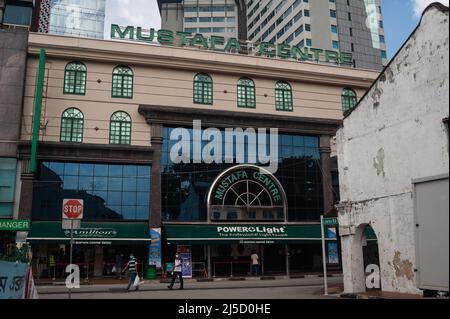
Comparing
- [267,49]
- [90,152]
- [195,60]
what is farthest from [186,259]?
[267,49]

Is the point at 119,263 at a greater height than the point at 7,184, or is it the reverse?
the point at 7,184

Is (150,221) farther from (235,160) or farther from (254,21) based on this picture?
(254,21)

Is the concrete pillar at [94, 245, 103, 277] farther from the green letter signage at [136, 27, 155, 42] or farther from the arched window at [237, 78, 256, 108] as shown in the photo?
the green letter signage at [136, 27, 155, 42]

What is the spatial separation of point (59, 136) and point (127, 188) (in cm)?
513

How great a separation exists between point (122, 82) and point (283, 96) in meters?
11.2

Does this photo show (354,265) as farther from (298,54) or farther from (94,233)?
(298,54)

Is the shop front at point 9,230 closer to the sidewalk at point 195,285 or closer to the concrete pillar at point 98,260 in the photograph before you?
the sidewalk at point 195,285

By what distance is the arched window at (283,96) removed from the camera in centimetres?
3241

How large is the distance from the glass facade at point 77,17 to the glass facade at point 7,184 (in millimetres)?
Result: 83757

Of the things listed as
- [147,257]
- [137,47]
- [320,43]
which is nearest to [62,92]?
[137,47]

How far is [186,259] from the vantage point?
28.4 metres
